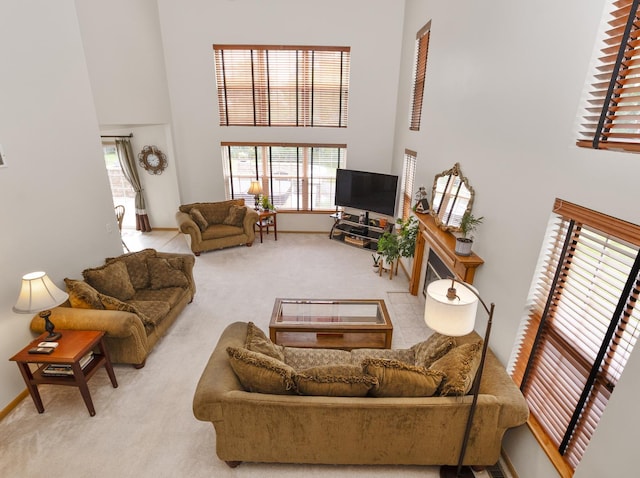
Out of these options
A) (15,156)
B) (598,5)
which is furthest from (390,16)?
(15,156)

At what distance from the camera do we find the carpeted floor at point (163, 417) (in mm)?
2652

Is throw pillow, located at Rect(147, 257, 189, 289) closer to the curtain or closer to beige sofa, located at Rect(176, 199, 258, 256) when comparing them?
beige sofa, located at Rect(176, 199, 258, 256)

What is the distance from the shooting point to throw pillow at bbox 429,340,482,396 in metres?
2.39

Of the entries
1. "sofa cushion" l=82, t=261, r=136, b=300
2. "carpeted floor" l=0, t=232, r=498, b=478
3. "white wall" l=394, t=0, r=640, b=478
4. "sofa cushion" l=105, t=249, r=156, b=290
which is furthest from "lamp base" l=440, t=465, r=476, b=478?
"sofa cushion" l=105, t=249, r=156, b=290

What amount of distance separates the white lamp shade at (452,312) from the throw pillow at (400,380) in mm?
499

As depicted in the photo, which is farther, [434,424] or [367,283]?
[367,283]

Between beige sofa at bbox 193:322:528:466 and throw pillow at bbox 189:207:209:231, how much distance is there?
15.8 feet

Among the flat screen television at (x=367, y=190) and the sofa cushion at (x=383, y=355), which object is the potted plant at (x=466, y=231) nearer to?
the sofa cushion at (x=383, y=355)

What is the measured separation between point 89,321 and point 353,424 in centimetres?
281

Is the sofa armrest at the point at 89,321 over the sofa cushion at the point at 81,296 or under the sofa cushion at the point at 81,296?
under

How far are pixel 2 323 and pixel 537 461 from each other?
4.61 m

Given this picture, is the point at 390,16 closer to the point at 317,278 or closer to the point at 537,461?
the point at 317,278

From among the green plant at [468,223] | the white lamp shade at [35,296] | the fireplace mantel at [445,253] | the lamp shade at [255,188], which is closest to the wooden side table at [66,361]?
the white lamp shade at [35,296]

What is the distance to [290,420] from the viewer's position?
2.42 metres
